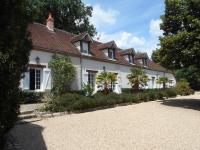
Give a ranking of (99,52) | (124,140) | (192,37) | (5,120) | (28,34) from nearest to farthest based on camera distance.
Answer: (5,120) → (28,34) → (124,140) → (192,37) → (99,52)

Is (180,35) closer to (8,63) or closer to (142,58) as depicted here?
(8,63)

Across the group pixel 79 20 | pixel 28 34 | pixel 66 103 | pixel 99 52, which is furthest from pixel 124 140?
pixel 79 20

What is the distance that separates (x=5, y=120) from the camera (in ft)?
17.0

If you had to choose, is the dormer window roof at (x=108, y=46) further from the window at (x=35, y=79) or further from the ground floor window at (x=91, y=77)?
the window at (x=35, y=79)

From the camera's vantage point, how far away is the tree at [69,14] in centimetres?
3594

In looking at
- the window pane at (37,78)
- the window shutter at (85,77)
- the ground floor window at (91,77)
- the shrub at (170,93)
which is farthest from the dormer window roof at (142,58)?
the window pane at (37,78)

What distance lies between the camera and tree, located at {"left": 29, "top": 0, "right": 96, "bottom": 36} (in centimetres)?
3594

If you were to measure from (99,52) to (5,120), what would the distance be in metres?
22.8

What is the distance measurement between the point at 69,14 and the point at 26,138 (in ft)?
108

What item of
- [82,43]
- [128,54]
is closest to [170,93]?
[128,54]

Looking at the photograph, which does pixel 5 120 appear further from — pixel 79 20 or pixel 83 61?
pixel 79 20

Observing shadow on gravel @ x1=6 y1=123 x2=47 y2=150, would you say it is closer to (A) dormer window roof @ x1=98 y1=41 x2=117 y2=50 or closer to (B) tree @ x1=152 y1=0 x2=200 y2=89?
(B) tree @ x1=152 y1=0 x2=200 y2=89

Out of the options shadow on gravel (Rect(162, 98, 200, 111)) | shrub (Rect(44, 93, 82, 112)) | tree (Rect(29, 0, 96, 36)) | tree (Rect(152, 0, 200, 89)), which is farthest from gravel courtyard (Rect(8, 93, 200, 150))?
tree (Rect(29, 0, 96, 36))

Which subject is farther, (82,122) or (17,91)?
(82,122)
